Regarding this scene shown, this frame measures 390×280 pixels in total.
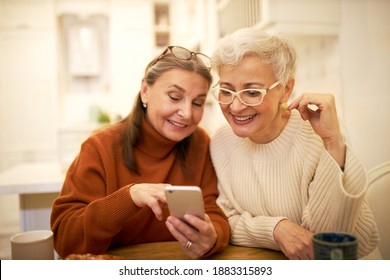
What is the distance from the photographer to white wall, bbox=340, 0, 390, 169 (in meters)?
1.04

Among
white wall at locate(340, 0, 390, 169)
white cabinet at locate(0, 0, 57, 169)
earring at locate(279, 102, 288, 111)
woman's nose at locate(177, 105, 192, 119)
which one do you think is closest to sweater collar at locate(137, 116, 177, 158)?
woman's nose at locate(177, 105, 192, 119)

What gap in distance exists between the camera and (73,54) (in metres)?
3.33

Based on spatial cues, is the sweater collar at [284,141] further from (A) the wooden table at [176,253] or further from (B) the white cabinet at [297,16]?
(B) the white cabinet at [297,16]

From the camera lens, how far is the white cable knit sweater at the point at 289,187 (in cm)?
80

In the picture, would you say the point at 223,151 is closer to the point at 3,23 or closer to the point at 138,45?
the point at 3,23

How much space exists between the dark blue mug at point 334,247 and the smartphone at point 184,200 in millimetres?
227

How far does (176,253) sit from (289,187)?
33 cm

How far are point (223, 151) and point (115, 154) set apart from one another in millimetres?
307

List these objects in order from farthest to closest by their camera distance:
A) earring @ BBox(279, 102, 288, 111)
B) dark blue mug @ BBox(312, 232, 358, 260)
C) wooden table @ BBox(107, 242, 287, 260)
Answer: earring @ BBox(279, 102, 288, 111) → wooden table @ BBox(107, 242, 287, 260) → dark blue mug @ BBox(312, 232, 358, 260)

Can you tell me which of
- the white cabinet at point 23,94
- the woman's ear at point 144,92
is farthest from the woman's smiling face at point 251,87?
the white cabinet at point 23,94

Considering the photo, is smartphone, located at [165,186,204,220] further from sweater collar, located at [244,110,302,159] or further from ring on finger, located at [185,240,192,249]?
sweater collar, located at [244,110,302,159]

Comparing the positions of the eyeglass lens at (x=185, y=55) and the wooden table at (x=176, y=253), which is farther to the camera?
the eyeglass lens at (x=185, y=55)

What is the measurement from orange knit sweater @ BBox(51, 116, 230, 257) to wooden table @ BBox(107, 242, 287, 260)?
28 mm

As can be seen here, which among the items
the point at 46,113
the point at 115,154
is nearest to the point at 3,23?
the point at 46,113
